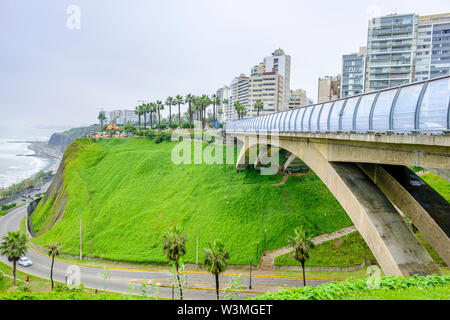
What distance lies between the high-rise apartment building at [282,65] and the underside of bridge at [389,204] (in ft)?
393

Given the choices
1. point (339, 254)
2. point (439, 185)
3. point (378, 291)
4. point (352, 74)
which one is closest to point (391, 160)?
point (378, 291)

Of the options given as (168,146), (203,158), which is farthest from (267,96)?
(203,158)

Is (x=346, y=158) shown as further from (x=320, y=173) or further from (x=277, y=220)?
(x=277, y=220)

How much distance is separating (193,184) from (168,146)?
105ft

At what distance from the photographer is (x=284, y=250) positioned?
32.5 metres

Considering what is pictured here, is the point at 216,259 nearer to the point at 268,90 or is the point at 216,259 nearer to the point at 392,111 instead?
the point at 392,111

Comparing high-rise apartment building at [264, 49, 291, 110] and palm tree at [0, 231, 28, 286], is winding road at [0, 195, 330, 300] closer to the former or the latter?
palm tree at [0, 231, 28, 286]

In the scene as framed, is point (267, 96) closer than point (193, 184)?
No

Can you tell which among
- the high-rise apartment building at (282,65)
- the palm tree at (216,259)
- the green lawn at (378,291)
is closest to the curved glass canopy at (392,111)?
the green lawn at (378,291)

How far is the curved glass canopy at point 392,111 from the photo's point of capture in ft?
33.1

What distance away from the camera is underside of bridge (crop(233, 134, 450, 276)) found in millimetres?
13180

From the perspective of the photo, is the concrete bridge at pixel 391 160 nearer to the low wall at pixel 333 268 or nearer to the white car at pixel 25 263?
the low wall at pixel 333 268

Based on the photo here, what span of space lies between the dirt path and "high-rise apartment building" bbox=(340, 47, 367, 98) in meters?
68.9

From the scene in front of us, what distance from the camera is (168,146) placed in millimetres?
79250
